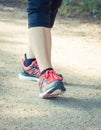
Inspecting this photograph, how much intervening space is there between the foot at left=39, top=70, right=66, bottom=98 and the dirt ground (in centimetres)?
6

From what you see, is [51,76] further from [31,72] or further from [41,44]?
[31,72]

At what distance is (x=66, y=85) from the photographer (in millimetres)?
3275

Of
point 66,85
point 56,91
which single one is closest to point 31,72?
point 66,85

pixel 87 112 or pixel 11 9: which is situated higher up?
Answer: pixel 87 112

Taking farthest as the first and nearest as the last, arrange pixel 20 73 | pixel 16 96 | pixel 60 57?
pixel 60 57 → pixel 20 73 → pixel 16 96

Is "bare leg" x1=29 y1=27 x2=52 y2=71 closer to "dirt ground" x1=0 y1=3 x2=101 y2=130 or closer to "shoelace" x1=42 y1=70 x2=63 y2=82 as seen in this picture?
"shoelace" x1=42 y1=70 x2=63 y2=82

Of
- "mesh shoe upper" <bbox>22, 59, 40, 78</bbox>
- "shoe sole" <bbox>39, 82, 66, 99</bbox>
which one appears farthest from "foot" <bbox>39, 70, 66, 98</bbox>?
"mesh shoe upper" <bbox>22, 59, 40, 78</bbox>

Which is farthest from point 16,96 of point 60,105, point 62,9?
point 62,9

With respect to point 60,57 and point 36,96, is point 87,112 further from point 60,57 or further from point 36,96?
point 60,57

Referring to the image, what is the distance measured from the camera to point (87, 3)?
690 centimetres

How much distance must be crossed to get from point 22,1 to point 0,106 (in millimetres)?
5121

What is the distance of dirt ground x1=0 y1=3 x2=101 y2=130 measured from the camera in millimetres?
2582

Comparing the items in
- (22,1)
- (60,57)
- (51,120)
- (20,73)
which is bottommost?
(22,1)

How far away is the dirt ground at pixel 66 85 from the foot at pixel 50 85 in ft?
0.19
